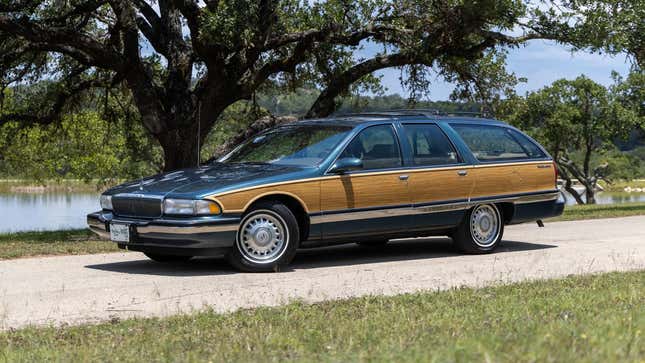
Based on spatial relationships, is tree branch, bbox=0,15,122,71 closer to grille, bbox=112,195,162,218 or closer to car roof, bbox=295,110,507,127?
car roof, bbox=295,110,507,127

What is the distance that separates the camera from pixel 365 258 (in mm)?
11047

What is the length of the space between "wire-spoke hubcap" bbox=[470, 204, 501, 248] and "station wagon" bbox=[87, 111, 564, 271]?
0.01 m

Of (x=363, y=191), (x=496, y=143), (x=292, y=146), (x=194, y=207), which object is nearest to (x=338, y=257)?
(x=363, y=191)

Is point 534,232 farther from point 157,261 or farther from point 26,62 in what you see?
point 26,62

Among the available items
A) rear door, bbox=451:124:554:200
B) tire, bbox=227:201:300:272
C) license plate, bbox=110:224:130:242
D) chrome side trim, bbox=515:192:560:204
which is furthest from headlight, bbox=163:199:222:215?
chrome side trim, bbox=515:192:560:204

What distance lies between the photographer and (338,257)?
11.1 metres

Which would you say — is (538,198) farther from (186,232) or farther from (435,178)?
(186,232)

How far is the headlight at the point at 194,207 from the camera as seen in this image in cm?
898

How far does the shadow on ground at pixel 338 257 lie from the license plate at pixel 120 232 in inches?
16.1

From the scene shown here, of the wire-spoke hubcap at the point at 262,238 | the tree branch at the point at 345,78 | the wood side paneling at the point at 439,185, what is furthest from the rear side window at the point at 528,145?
the tree branch at the point at 345,78

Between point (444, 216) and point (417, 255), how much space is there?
0.75m

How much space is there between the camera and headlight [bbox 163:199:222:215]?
8.98 meters

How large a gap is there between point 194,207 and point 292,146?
1828 mm

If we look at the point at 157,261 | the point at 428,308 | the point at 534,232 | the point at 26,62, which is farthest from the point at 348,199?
the point at 26,62
